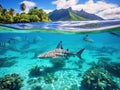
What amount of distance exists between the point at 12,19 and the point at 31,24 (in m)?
2.04

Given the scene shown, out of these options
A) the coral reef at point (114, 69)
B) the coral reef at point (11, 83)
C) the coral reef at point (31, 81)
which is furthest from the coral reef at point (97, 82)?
the coral reef at point (11, 83)

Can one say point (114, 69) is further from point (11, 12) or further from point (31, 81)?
point (11, 12)

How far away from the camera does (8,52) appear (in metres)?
21.2

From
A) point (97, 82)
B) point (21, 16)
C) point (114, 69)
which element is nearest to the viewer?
point (97, 82)

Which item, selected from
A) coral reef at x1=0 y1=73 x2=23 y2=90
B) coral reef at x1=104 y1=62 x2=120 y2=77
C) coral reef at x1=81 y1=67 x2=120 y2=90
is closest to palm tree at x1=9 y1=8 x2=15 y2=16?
coral reef at x1=0 y1=73 x2=23 y2=90

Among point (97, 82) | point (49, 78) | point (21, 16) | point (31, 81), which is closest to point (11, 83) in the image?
point (31, 81)

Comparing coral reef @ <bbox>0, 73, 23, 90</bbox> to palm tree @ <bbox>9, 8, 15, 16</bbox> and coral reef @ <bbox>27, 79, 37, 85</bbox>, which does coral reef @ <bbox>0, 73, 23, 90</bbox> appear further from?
palm tree @ <bbox>9, 8, 15, 16</bbox>

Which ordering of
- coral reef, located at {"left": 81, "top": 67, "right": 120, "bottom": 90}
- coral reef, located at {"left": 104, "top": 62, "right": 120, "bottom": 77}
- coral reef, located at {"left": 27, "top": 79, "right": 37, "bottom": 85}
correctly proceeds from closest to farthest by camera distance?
coral reef, located at {"left": 81, "top": 67, "right": 120, "bottom": 90}, coral reef, located at {"left": 27, "top": 79, "right": 37, "bottom": 85}, coral reef, located at {"left": 104, "top": 62, "right": 120, "bottom": 77}

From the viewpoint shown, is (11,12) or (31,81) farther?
(11,12)

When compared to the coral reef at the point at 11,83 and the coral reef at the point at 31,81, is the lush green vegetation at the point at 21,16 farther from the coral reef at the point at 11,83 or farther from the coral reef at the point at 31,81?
the coral reef at the point at 11,83

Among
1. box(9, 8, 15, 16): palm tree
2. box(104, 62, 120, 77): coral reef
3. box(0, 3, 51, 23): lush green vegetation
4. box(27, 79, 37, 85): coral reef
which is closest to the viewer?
box(27, 79, 37, 85): coral reef

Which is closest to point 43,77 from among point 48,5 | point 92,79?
point 92,79

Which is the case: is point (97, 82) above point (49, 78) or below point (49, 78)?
above

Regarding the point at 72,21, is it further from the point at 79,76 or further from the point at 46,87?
the point at 46,87
